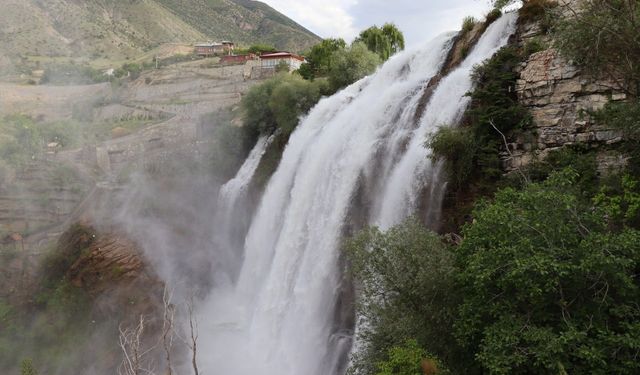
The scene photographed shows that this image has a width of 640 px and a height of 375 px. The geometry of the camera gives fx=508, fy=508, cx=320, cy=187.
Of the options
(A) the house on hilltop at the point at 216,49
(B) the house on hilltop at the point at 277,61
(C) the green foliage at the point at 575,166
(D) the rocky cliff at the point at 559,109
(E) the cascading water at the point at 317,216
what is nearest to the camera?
(C) the green foliage at the point at 575,166

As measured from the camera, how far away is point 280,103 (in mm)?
27703

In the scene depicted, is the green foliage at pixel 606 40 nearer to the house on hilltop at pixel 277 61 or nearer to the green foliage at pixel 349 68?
the green foliage at pixel 349 68

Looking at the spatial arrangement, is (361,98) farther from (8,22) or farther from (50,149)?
(8,22)

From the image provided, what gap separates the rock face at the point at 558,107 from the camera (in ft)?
37.0

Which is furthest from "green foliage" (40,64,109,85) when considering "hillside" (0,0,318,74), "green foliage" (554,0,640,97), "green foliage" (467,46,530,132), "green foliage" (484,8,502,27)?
"green foliage" (554,0,640,97)

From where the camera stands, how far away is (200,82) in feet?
159

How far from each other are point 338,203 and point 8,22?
71.3m

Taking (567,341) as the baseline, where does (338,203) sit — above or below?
below

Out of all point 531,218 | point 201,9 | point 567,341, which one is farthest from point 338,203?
point 201,9

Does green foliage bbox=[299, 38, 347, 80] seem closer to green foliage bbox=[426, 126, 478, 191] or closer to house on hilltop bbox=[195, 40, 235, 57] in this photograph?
house on hilltop bbox=[195, 40, 235, 57]

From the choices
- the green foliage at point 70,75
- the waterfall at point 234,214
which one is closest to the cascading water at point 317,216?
the waterfall at point 234,214

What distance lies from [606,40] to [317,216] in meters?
10.3

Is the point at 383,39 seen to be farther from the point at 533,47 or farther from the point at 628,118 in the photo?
the point at 628,118

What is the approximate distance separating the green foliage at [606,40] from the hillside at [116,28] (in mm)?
69658
